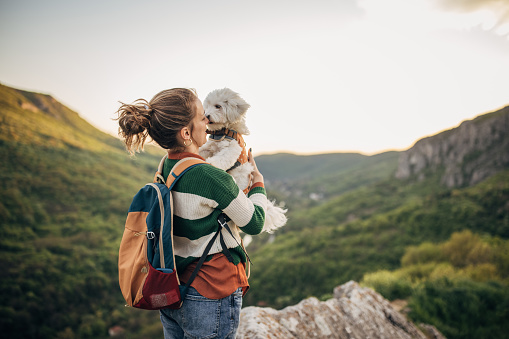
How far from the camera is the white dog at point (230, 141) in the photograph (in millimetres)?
2662

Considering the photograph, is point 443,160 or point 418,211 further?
point 443,160

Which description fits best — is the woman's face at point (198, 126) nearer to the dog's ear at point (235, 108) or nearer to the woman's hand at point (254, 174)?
the woman's hand at point (254, 174)

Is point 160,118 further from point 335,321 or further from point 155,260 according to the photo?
point 335,321

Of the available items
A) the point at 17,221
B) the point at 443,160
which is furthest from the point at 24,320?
the point at 443,160

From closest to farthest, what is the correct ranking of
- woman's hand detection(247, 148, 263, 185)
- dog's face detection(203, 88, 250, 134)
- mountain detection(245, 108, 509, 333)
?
woman's hand detection(247, 148, 263, 185), dog's face detection(203, 88, 250, 134), mountain detection(245, 108, 509, 333)

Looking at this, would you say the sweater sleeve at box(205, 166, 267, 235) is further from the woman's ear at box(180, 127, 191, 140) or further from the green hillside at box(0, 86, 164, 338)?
the green hillside at box(0, 86, 164, 338)

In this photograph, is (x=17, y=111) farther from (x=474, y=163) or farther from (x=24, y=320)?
(x=474, y=163)

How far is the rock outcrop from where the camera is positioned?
3.37 m

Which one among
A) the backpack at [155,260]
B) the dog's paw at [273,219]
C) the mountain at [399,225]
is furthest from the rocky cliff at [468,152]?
the backpack at [155,260]

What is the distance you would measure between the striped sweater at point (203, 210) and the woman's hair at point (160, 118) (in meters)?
0.18

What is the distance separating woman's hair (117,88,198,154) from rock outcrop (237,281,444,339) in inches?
96.3

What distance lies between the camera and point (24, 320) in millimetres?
37406

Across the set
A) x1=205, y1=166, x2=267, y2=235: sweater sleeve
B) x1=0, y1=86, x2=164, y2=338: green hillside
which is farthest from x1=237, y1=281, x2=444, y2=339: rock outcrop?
x1=0, y1=86, x2=164, y2=338: green hillside

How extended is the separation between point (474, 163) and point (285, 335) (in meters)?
64.0
